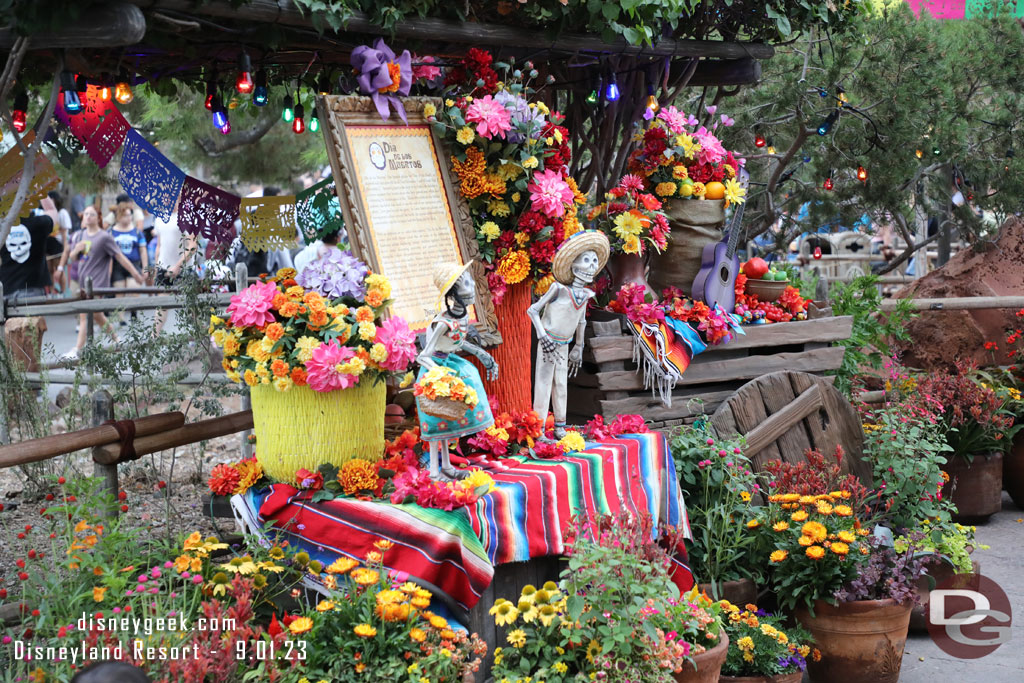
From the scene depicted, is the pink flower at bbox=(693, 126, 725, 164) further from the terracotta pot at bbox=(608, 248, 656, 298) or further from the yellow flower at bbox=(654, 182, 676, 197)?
the terracotta pot at bbox=(608, 248, 656, 298)

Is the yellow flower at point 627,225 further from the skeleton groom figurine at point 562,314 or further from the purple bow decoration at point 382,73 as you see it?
the purple bow decoration at point 382,73

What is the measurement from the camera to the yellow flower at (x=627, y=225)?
5289 millimetres

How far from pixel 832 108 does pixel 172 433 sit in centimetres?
608

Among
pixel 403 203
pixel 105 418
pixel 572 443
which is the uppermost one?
pixel 403 203

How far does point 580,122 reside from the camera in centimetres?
590

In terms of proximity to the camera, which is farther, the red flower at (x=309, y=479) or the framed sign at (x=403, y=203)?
the framed sign at (x=403, y=203)

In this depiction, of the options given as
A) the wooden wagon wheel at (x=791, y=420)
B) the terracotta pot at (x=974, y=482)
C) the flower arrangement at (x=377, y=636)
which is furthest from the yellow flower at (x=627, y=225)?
the terracotta pot at (x=974, y=482)

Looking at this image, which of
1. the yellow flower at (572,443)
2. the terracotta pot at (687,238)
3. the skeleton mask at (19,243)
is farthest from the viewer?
the skeleton mask at (19,243)

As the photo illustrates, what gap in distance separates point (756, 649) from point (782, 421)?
1713mm

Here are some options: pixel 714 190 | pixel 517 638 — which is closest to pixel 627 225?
pixel 714 190

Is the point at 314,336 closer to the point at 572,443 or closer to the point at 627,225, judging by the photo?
the point at 572,443

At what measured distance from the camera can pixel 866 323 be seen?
729 cm

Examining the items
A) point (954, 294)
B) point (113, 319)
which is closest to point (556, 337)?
point (113, 319)

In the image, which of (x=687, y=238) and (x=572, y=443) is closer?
(x=572, y=443)
